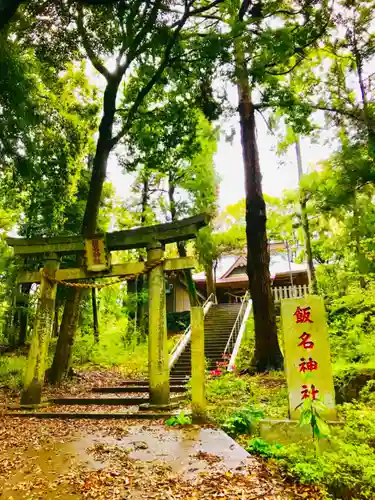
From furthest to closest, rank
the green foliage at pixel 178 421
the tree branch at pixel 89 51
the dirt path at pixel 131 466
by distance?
the tree branch at pixel 89 51, the green foliage at pixel 178 421, the dirt path at pixel 131 466

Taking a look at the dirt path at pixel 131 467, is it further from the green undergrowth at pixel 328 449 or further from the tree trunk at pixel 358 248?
the tree trunk at pixel 358 248

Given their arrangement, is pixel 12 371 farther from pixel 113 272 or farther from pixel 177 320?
pixel 177 320

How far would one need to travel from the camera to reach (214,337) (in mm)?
17219

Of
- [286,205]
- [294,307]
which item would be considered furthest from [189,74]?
[286,205]

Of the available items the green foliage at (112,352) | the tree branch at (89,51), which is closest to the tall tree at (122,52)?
the tree branch at (89,51)

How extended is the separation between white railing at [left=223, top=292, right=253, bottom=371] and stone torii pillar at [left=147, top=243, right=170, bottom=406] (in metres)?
4.89

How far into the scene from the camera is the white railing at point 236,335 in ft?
45.6

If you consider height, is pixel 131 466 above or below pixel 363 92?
below

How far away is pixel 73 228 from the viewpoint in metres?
17.6

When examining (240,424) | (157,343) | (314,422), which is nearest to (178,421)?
(240,424)

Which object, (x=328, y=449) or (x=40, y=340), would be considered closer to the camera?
(x=328, y=449)

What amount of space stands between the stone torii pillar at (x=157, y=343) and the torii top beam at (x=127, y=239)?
0.60m

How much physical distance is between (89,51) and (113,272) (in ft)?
23.3

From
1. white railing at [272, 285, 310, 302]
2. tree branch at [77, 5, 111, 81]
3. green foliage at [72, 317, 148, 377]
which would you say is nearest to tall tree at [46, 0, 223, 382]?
tree branch at [77, 5, 111, 81]
